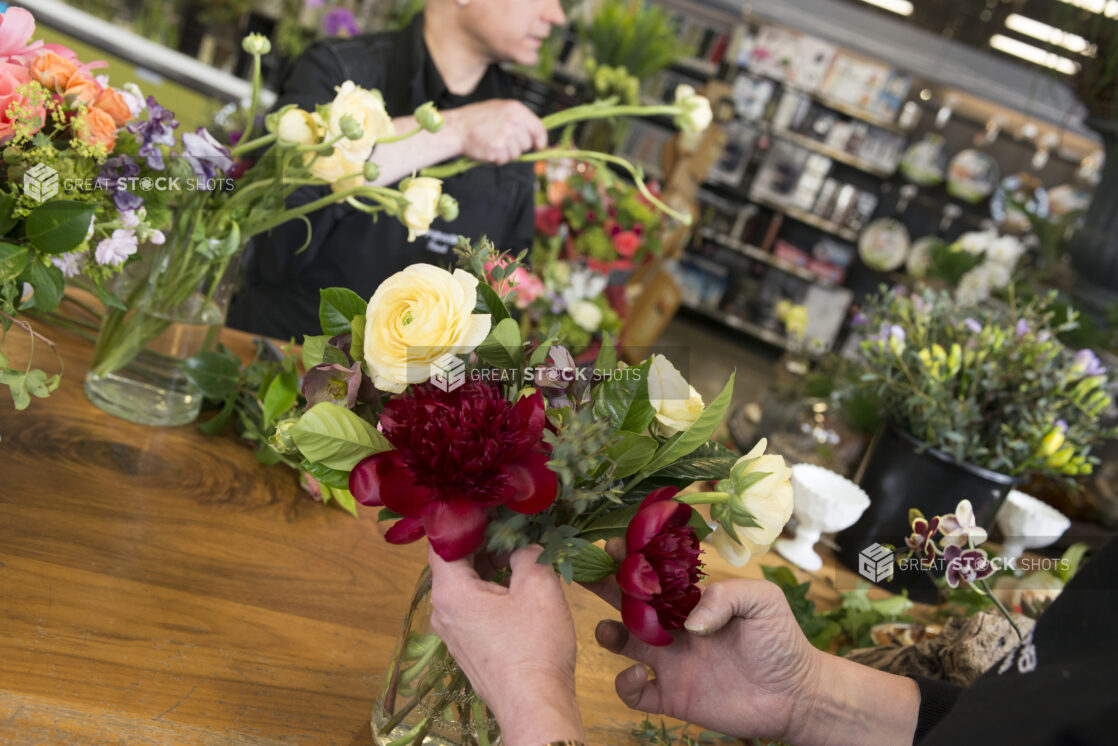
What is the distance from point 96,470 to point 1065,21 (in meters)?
2.23

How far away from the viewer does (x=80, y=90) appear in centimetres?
82

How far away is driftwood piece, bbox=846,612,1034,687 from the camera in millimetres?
937

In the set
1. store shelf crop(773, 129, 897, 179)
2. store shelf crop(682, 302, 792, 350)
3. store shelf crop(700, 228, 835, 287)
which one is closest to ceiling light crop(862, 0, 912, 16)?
store shelf crop(773, 129, 897, 179)

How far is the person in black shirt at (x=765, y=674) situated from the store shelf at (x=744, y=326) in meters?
6.42

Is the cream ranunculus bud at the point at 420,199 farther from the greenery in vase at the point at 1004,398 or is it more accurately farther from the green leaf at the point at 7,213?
the greenery in vase at the point at 1004,398

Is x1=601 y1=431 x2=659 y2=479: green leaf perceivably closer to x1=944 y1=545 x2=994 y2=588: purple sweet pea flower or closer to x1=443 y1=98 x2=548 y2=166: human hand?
x1=944 y1=545 x2=994 y2=588: purple sweet pea flower

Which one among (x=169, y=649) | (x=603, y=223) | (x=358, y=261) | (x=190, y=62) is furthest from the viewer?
(x=190, y=62)

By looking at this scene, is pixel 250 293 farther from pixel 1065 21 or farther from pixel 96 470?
pixel 1065 21

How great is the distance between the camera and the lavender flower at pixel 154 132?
2.80 feet

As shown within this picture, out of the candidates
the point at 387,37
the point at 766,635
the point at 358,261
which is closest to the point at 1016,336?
the point at 766,635

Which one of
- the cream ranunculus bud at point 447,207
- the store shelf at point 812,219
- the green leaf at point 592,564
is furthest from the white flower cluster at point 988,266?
the green leaf at point 592,564

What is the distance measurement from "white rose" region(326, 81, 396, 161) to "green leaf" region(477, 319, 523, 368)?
0.36m

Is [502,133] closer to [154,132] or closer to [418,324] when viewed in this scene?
[154,132]

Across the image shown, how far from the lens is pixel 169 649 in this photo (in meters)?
0.71
